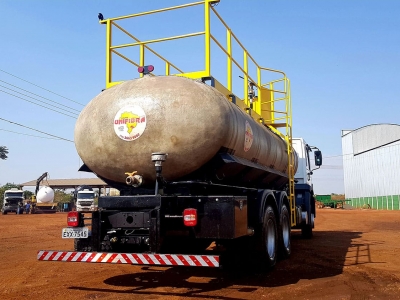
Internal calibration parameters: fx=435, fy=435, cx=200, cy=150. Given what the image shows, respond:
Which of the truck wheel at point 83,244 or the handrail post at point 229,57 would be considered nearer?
the truck wheel at point 83,244

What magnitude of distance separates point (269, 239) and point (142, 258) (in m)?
2.70

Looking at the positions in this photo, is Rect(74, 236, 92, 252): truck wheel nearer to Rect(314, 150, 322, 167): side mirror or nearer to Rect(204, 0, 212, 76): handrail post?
Rect(204, 0, 212, 76): handrail post

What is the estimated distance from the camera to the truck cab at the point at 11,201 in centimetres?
4094

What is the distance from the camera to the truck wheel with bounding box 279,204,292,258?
8.26m

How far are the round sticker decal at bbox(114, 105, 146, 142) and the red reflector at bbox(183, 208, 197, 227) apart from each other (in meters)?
1.28

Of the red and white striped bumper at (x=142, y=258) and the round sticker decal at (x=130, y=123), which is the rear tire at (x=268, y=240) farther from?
the round sticker decal at (x=130, y=123)

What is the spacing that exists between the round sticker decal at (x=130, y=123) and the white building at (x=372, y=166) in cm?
3978

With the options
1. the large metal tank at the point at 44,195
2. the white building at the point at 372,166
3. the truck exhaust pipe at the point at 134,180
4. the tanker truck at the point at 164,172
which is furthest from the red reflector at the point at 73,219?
the white building at the point at 372,166

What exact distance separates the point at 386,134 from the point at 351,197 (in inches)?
364

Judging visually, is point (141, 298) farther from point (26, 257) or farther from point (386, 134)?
point (386, 134)

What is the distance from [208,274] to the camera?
293 inches

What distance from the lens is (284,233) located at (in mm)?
8578

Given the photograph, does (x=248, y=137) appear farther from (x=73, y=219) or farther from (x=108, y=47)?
(x=108, y=47)

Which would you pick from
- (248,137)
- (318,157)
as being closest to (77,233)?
(248,137)
